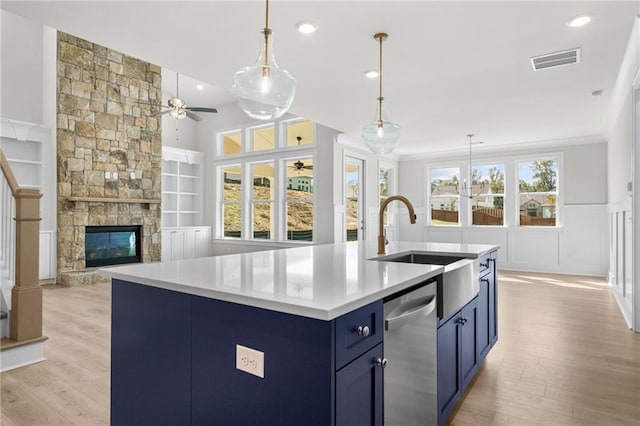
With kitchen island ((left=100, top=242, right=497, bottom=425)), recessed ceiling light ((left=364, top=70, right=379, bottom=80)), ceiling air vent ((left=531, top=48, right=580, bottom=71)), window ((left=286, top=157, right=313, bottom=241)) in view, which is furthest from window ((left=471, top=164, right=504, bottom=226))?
kitchen island ((left=100, top=242, right=497, bottom=425))

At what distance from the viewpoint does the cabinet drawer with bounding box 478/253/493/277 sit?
2.64 meters

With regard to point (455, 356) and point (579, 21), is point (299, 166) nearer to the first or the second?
point (579, 21)

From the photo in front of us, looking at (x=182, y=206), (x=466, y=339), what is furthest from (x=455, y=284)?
(x=182, y=206)

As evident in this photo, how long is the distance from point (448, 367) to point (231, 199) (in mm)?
7936

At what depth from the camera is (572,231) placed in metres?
7.05

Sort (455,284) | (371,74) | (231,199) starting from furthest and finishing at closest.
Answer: (231,199), (371,74), (455,284)

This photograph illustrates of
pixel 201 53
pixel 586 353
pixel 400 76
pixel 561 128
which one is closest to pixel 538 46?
pixel 400 76

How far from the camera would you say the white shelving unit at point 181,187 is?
8.99 m

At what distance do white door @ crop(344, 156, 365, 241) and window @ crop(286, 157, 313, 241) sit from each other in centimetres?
76

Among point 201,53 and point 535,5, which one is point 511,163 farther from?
point 201,53

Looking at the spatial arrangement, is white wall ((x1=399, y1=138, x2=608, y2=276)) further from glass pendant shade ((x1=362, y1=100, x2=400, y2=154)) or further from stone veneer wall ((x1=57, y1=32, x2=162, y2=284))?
stone veneer wall ((x1=57, y1=32, x2=162, y2=284))

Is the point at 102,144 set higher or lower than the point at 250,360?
higher

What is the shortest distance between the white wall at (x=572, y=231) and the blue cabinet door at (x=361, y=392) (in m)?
7.22

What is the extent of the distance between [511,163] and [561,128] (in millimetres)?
1550
